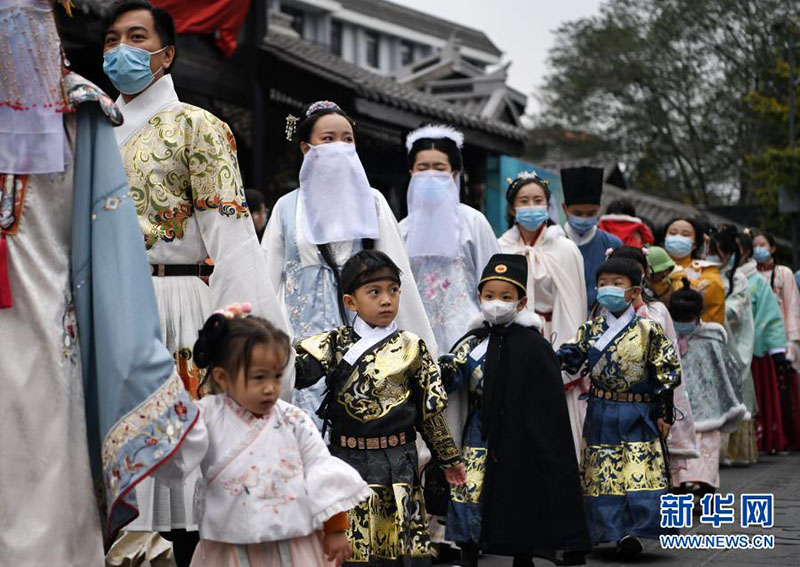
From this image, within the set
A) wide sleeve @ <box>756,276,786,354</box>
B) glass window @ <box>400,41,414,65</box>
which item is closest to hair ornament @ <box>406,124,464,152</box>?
wide sleeve @ <box>756,276,786,354</box>

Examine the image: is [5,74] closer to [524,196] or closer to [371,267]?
[371,267]

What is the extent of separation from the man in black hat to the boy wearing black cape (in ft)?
7.26

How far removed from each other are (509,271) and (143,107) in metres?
2.20

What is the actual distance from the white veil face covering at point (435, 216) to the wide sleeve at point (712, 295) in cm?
351

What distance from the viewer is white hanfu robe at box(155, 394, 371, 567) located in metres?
4.15

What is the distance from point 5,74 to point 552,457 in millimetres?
3511

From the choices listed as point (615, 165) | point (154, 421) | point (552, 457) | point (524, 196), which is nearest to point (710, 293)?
point (524, 196)

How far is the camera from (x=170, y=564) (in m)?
6.06

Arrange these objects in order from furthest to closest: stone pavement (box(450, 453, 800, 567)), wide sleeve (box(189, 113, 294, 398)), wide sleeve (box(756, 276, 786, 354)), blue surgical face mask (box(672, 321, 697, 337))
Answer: wide sleeve (box(756, 276, 786, 354)), blue surgical face mask (box(672, 321, 697, 337)), stone pavement (box(450, 453, 800, 567)), wide sleeve (box(189, 113, 294, 398))

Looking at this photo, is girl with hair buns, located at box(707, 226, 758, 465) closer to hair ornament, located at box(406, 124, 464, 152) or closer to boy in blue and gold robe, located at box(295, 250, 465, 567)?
hair ornament, located at box(406, 124, 464, 152)

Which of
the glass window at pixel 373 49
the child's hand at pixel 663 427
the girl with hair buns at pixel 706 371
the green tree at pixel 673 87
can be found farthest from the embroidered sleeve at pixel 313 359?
the glass window at pixel 373 49

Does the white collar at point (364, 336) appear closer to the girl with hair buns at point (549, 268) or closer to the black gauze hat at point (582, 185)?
the girl with hair buns at point (549, 268)

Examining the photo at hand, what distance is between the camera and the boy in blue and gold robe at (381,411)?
5574 millimetres

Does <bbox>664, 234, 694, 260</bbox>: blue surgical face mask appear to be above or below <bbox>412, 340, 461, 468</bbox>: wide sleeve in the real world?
above
